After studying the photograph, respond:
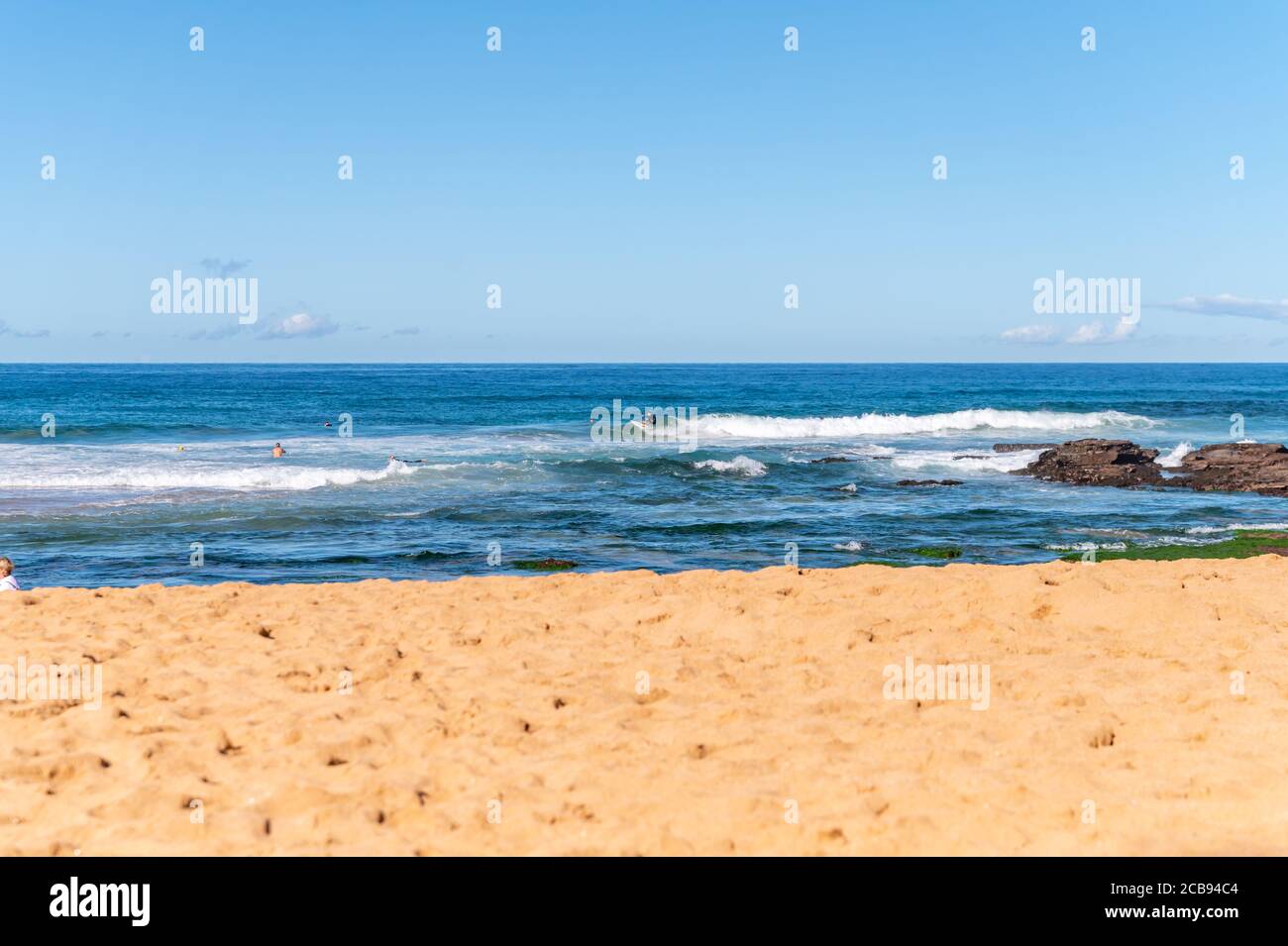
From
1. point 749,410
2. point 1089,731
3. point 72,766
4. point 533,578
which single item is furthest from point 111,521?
point 749,410

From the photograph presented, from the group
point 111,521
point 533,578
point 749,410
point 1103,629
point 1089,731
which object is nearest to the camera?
point 1089,731

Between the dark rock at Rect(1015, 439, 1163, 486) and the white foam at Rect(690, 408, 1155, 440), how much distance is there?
13675mm

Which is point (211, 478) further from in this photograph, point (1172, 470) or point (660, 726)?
point (1172, 470)

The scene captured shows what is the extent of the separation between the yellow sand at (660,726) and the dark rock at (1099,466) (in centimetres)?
1583

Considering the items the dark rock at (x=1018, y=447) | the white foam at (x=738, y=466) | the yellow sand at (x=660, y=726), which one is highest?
the dark rock at (x=1018, y=447)

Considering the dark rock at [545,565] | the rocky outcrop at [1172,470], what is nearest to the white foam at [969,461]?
the rocky outcrop at [1172,470]

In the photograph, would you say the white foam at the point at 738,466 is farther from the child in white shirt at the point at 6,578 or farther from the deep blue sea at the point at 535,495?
the child in white shirt at the point at 6,578

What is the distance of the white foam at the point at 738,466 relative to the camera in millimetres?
27203

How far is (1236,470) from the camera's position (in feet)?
82.9

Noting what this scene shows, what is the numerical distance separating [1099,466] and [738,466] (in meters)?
9.03

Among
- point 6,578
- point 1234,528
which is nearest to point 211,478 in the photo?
point 6,578
